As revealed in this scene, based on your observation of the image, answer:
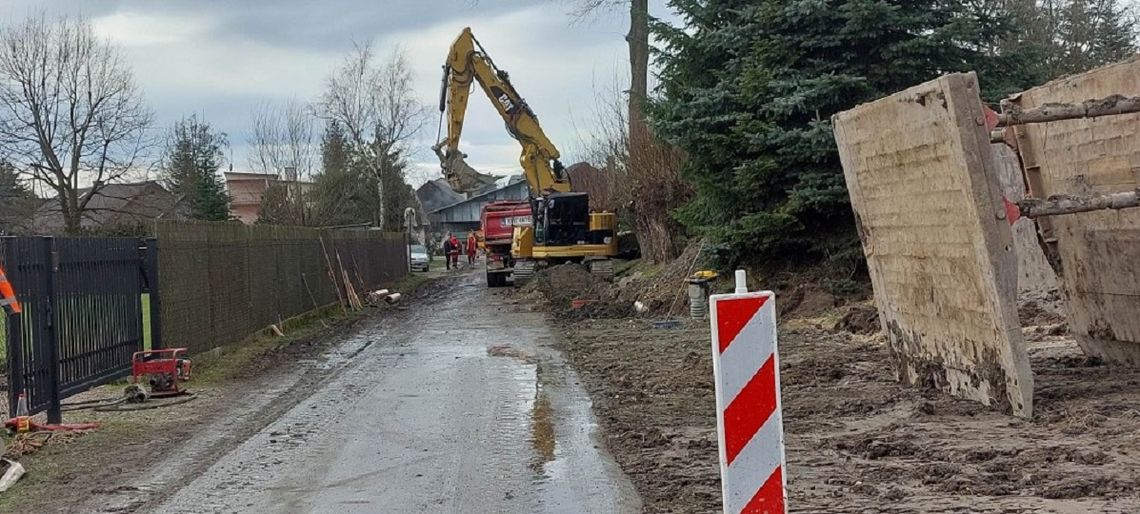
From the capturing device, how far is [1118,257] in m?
8.54

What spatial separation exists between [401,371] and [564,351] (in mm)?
2838

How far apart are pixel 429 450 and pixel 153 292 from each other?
657cm

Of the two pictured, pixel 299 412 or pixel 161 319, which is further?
pixel 161 319

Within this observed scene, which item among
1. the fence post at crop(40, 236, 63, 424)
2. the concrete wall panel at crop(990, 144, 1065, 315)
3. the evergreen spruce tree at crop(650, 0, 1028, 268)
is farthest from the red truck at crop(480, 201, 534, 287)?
the fence post at crop(40, 236, 63, 424)

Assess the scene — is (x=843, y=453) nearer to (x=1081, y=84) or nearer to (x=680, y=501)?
(x=680, y=501)

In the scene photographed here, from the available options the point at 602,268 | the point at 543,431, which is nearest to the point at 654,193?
the point at 602,268

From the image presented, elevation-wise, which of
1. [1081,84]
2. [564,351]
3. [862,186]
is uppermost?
[1081,84]

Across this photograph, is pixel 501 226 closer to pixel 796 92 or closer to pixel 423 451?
pixel 796 92

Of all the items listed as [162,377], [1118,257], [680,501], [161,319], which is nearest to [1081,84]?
[1118,257]

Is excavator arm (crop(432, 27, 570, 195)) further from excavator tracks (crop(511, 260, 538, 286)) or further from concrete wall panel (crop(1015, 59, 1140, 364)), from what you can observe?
concrete wall panel (crop(1015, 59, 1140, 364))

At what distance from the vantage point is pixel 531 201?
33031mm

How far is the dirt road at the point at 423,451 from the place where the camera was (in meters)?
7.14

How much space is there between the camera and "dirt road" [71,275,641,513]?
281 inches

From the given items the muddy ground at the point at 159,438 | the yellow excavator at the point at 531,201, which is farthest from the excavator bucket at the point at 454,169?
the muddy ground at the point at 159,438
